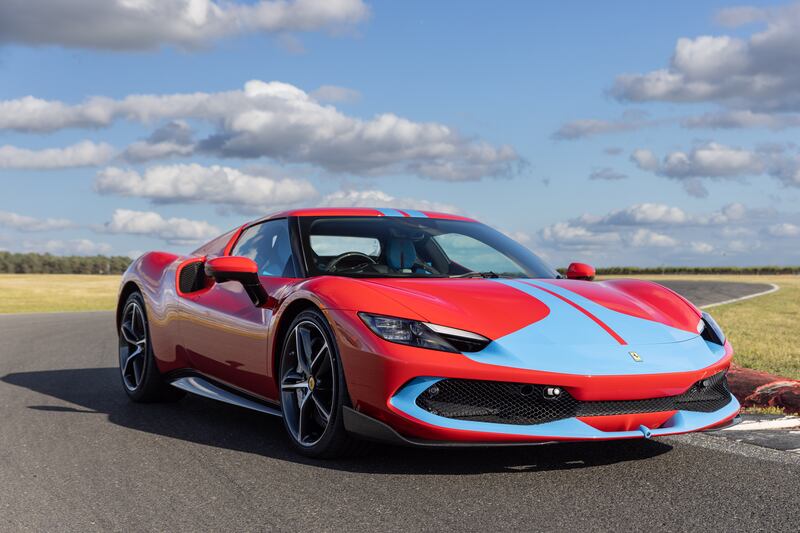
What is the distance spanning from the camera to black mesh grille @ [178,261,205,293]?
6223 mm

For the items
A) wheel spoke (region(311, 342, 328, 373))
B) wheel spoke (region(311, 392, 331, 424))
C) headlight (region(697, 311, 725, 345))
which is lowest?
wheel spoke (region(311, 392, 331, 424))

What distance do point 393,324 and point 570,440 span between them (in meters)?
0.92

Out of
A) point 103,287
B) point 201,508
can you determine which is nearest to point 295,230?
point 201,508

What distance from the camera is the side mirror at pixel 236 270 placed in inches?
196

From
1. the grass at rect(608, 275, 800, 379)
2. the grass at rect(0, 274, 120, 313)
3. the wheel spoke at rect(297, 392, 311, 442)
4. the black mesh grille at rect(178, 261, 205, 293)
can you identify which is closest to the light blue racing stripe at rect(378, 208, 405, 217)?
the black mesh grille at rect(178, 261, 205, 293)

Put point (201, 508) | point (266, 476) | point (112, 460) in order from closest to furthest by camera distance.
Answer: point (201, 508), point (266, 476), point (112, 460)

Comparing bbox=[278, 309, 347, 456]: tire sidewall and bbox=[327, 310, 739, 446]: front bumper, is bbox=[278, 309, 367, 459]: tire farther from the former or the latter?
bbox=[327, 310, 739, 446]: front bumper

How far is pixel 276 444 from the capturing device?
16.5ft

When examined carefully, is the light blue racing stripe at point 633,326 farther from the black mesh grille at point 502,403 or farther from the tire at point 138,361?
the tire at point 138,361

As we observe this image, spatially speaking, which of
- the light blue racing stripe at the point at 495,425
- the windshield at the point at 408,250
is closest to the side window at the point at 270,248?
the windshield at the point at 408,250

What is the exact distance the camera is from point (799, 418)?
542 cm

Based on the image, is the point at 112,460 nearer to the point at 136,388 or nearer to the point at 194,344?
the point at 194,344

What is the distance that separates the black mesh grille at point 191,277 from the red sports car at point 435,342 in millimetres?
171

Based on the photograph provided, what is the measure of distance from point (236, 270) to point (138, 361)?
231 centimetres
